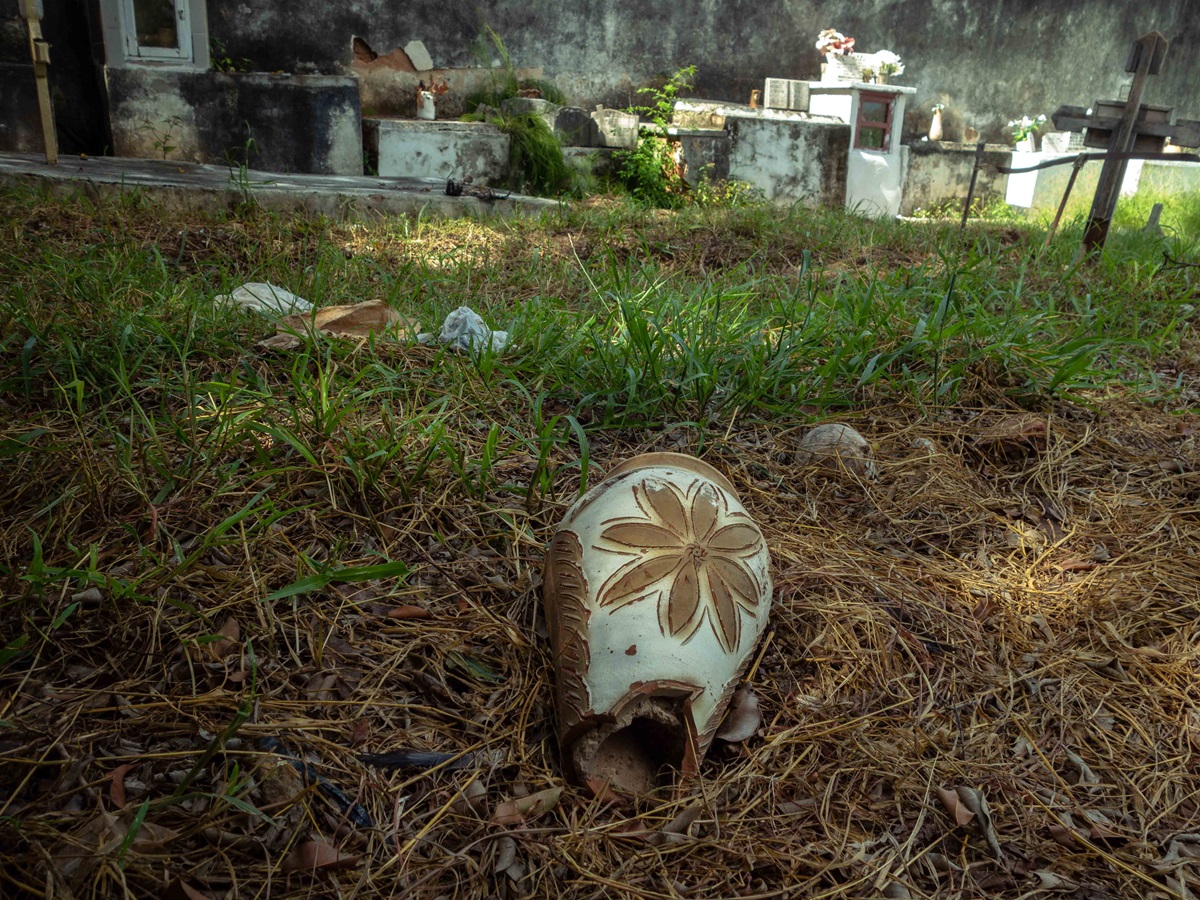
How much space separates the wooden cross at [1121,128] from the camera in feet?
14.4

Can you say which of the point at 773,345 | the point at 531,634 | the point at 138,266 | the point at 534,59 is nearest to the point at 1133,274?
the point at 773,345

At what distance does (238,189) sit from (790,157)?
4746 millimetres

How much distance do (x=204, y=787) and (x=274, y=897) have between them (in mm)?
203

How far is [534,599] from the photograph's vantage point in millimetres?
1628

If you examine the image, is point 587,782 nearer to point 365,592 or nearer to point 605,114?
point 365,592

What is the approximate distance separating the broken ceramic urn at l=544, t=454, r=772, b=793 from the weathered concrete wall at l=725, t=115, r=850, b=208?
622 cm

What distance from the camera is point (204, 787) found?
119 cm

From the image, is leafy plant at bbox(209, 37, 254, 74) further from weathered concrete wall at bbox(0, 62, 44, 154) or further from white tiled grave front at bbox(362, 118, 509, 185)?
weathered concrete wall at bbox(0, 62, 44, 154)

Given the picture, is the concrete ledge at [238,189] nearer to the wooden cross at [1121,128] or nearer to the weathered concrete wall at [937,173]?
the wooden cross at [1121,128]

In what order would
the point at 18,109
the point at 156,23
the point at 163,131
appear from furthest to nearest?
1. the point at 156,23
2. the point at 163,131
3. the point at 18,109

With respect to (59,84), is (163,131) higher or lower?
lower

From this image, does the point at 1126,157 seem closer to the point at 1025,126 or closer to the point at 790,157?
the point at 790,157

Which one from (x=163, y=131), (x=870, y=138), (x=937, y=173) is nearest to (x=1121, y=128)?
(x=870, y=138)

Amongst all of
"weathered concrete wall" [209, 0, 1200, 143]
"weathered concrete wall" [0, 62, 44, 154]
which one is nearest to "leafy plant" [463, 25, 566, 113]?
"weathered concrete wall" [209, 0, 1200, 143]
